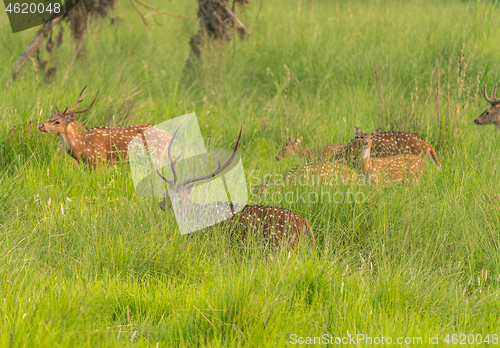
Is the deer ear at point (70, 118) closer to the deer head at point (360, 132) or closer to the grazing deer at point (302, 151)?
the grazing deer at point (302, 151)

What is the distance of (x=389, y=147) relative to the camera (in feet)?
19.2

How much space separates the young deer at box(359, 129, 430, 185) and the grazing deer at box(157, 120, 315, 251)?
147 centimetres

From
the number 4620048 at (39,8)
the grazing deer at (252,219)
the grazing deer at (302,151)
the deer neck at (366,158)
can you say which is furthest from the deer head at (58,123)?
the number 4620048 at (39,8)

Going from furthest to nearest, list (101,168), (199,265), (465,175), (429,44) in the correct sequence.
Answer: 1. (429,44)
2. (101,168)
3. (465,175)
4. (199,265)

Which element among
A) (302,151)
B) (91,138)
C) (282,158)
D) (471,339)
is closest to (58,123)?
(91,138)

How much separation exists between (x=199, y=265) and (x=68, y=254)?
85 cm

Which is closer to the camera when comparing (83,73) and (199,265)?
(199,265)

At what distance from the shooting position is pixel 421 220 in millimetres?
3912

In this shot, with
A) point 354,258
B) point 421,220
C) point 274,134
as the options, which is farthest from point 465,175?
point 274,134

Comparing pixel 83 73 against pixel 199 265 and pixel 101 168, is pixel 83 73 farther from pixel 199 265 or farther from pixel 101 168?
pixel 199 265

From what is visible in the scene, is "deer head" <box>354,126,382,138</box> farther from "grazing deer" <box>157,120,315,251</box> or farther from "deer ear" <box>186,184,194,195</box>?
"deer ear" <box>186,184,194,195</box>

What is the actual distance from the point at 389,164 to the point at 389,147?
0.52 metres

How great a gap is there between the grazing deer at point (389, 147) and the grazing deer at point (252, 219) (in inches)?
64.2

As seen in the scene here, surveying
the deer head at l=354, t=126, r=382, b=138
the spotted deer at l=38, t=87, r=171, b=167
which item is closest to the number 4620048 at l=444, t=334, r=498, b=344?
the deer head at l=354, t=126, r=382, b=138
